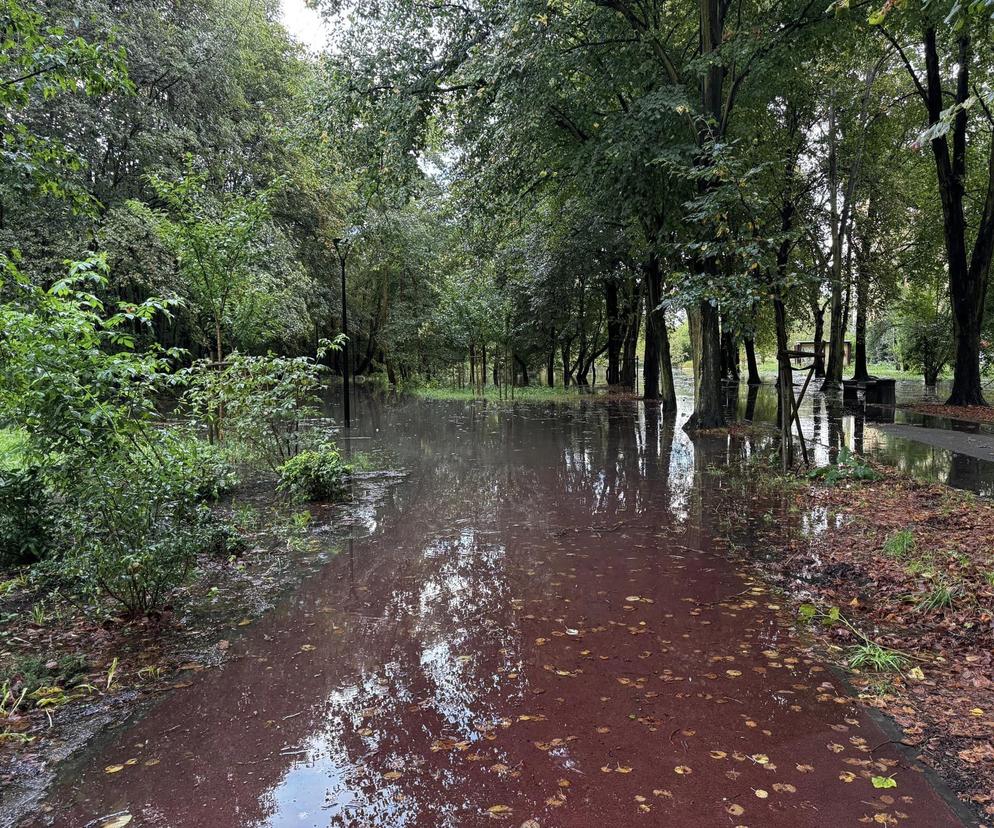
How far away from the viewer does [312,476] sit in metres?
8.21

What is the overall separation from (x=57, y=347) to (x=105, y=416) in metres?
0.54

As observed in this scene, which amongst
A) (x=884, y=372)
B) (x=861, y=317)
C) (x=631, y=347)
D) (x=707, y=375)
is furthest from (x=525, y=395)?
(x=884, y=372)

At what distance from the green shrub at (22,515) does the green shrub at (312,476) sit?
9.01 ft

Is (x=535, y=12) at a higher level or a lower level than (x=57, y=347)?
higher

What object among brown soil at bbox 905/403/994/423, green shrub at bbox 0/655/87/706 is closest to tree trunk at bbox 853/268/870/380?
Result: brown soil at bbox 905/403/994/423

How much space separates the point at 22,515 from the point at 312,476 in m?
3.15

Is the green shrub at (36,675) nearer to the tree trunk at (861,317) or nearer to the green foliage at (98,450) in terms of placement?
the green foliage at (98,450)

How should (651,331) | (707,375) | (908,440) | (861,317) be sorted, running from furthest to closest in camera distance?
(861,317)
(651,331)
(707,375)
(908,440)

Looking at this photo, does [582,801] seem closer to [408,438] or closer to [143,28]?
[408,438]

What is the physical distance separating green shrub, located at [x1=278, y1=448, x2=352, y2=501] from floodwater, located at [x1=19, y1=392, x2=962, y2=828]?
2043 mm

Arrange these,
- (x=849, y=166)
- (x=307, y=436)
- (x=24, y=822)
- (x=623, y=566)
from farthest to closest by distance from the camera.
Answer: (x=849, y=166) → (x=307, y=436) → (x=623, y=566) → (x=24, y=822)

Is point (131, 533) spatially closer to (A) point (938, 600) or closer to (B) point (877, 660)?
(B) point (877, 660)

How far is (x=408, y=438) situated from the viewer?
1526 cm

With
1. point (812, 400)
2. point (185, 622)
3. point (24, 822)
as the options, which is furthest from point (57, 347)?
point (812, 400)
